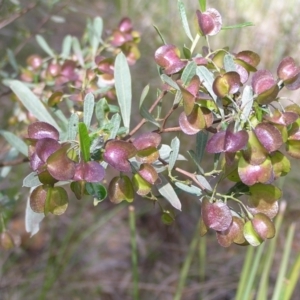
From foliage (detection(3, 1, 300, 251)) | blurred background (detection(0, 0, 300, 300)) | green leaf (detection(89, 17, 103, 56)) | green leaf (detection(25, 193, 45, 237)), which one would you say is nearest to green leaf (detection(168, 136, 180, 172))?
foliage (detection(3, 1, 300, 251))

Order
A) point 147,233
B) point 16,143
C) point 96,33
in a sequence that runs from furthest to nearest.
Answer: point 147,233 < point 96,33 < point 16,143

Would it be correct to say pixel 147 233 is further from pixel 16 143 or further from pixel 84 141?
pixel 84 141

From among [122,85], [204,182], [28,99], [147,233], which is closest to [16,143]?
[28,99]

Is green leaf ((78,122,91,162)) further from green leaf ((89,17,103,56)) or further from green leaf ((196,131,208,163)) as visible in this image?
green leaf ((89,17,103,56))

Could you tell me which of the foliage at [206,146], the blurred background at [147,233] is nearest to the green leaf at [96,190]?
the foliage at [206,146]

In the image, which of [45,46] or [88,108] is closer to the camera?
[88,108]

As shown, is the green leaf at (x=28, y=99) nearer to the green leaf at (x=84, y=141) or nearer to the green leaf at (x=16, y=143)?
the green leaf at (x=16, y=143)

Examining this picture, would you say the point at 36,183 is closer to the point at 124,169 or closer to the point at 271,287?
the point at 124,169
